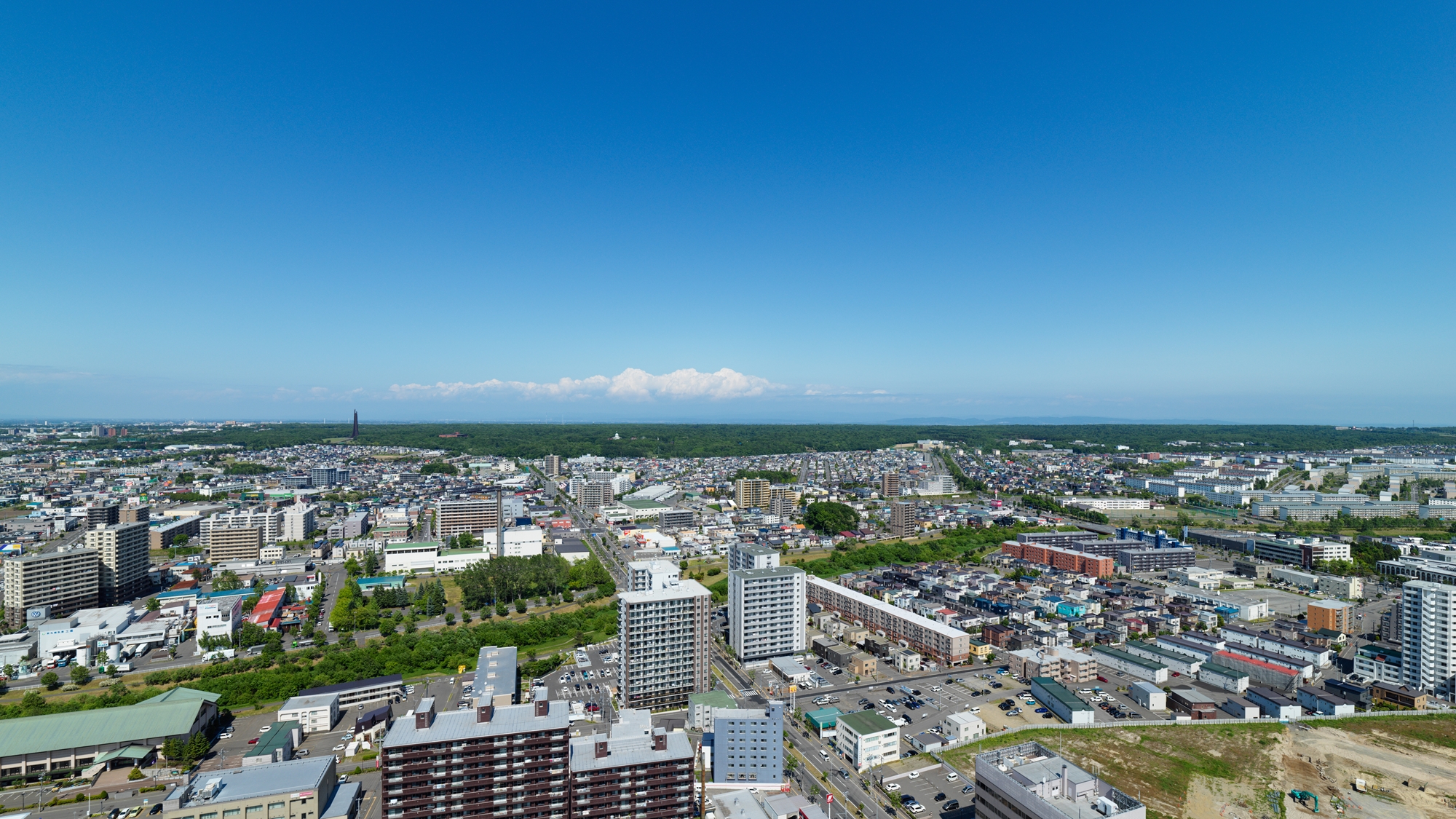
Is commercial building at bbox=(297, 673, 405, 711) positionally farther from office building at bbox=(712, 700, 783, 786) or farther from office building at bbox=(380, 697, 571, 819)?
office building at bbox=(712, 700, 783, 786)

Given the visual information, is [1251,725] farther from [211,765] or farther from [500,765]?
[211,765]

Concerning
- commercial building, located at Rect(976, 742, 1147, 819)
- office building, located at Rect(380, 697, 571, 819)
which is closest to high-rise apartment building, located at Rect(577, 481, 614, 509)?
office building, located at Rect(380, 697, 571, 819)

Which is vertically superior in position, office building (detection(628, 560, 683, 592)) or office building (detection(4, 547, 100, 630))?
office building (detection(628, 560, 683, 592))

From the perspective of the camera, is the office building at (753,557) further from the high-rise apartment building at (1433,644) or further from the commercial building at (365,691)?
the high-rise apartment building at (1433,644)

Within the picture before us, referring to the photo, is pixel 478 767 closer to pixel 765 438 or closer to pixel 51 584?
pixel 51 584

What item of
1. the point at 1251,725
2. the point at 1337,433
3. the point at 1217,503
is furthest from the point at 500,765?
the point at 1337,433

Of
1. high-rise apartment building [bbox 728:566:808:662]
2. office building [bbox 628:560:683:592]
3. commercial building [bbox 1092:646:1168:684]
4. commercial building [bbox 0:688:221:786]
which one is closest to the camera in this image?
commercial building [bbox 0:688:221:786]
